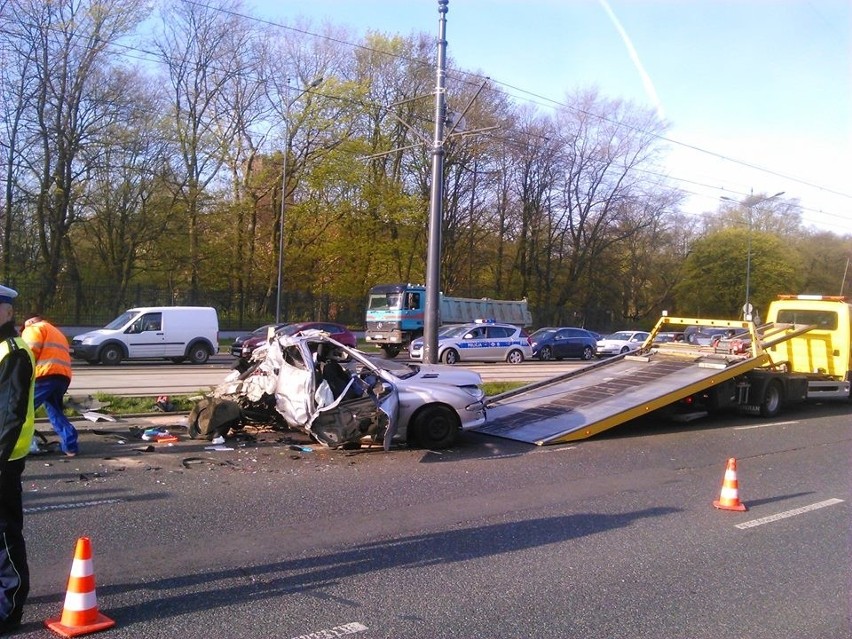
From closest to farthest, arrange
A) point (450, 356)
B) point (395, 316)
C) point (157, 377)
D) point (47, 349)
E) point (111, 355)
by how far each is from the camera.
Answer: point (47, 349) < point (157, 377) < point (111, 355) < point (450, 356) < point (395, 316)

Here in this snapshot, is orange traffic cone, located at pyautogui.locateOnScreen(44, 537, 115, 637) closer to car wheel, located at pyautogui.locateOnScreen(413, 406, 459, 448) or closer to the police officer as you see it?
the police officer

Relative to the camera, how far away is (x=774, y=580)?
5719 millimetres

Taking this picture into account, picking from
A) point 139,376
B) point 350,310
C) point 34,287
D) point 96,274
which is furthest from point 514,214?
point 139,376

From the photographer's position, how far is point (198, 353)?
2495 centimetres

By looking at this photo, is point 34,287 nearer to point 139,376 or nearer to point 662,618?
point 139,376

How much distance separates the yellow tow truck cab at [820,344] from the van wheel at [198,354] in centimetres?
1683

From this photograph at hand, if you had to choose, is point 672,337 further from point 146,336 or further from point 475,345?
point 146,336

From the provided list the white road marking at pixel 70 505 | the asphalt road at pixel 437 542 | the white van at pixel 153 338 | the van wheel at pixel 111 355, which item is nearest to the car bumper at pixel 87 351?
the white van at pixel 153 338

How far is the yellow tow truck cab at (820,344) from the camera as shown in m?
17.0

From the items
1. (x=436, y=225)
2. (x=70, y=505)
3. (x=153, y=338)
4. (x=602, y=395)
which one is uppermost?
(x=436, y=225)

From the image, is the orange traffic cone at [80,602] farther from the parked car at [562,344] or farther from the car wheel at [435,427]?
the parked car at [562,344]

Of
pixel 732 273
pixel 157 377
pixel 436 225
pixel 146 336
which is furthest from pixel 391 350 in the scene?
pixel 732 273

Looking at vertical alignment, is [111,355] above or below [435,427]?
above

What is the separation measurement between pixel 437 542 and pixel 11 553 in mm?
3250
